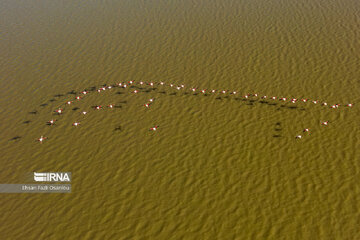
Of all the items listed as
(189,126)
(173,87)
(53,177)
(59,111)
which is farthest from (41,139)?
(173,87)

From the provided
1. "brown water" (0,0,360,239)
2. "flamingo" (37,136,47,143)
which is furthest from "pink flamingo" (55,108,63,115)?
"flamingo" (37,136,47,143)

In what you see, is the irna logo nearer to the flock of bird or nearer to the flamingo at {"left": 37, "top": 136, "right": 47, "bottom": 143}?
the flamingo at {"left": 37, "top": 136, "right": 47, "bottom": 143}

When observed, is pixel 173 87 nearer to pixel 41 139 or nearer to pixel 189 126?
pixel 189 126


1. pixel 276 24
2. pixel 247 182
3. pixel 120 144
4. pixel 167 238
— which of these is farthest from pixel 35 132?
pixel 276 24

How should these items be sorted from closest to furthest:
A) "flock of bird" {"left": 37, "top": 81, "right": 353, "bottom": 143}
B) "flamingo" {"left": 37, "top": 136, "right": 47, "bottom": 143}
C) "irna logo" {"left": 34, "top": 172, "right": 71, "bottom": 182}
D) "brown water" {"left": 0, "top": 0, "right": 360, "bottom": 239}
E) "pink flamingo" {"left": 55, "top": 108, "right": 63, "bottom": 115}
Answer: "brown water" {"left": 0, "top": 0, "right": 360, "bottom": 239} → "irna logo" {"left": 34, "top": 172, "right": 71, "bottom": 182} → "flamingo" {"left": 37, "top": 136, "right": 47, "bottom": 143} → "flock of bird" {"left": 37, "top": 81, "right": 353, "bottom": 143} → "pink flamingo" {"left": 55, "top": 108, "right": 63, "bottom": 115}

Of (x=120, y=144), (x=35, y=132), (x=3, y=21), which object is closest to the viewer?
(x=120, y=144)

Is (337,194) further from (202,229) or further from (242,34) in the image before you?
(242,34)

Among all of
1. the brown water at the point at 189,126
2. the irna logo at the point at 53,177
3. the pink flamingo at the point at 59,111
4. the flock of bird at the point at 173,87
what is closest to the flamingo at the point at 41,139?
the flock of bird at the point at 173,87
